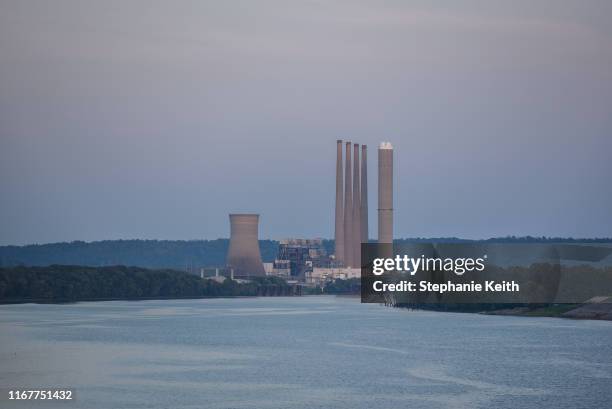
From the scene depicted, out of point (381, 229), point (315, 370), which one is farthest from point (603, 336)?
point (381, 229)

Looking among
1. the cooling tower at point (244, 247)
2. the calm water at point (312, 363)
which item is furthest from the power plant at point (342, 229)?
the calm water at point (312, 363)

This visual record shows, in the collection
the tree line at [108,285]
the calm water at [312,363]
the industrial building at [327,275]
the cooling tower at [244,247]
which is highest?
the cooling tower at [244,247]

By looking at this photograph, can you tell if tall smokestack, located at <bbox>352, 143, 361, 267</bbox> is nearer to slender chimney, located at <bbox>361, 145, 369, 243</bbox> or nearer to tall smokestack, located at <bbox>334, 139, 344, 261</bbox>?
slender chimney, located at <bbox>361, 145, 369, 243</bbox>

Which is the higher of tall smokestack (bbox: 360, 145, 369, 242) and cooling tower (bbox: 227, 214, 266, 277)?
tall smokestack (bbox: 360, 145, 369, 242)

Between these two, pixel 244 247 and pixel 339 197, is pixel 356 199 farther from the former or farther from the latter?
pixel 244 247

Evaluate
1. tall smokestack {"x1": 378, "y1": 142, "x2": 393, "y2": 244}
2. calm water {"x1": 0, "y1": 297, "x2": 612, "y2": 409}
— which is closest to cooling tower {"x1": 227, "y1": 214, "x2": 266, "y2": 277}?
tall smokestack {"x1": 378, "y1": 142, "x2": 393, "y2": 244}

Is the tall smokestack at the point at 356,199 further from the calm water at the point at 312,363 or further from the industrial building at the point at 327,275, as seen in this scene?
the calm water at the point at 312,363

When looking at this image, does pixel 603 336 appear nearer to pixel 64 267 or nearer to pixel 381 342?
pixel 381 342

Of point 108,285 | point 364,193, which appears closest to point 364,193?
point 364,193
